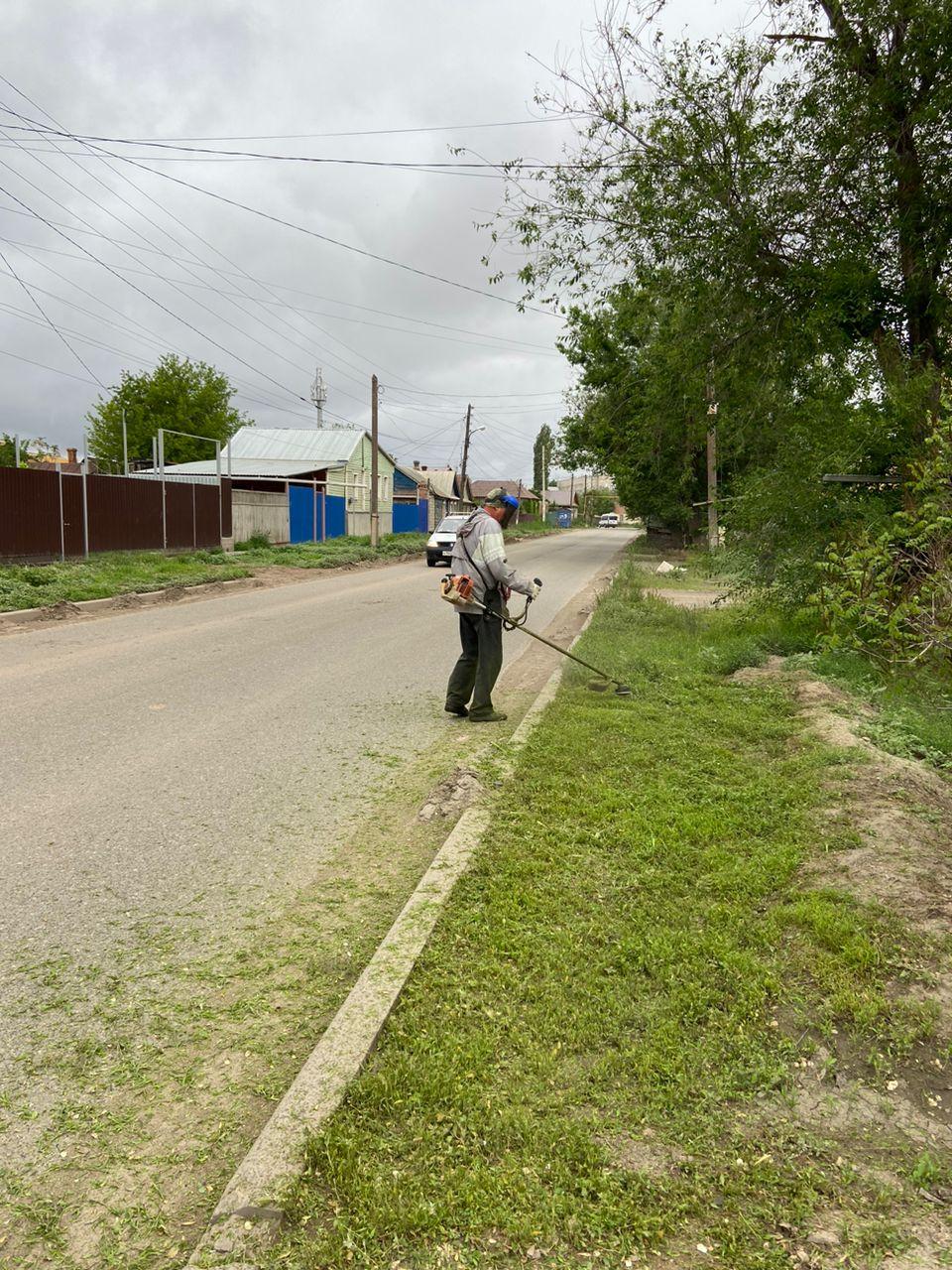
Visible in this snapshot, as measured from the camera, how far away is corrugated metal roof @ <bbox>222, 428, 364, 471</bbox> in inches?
1785

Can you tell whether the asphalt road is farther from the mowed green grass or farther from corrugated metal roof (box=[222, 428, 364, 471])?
corrugated metal roof (box=[222, 428, 364, 471])

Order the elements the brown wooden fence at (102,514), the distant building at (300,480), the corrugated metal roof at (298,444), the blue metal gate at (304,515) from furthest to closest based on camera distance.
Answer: the corrugated metal roof at (298,444)
the blue metal gate at (304,515)
the distant building at (300,480)
the brown wooden fence at (102,514)

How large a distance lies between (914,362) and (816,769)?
6374 millimetres

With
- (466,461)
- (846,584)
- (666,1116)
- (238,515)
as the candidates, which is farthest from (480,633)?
(466,461)

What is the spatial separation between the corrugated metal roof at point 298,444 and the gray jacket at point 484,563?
1529 inches

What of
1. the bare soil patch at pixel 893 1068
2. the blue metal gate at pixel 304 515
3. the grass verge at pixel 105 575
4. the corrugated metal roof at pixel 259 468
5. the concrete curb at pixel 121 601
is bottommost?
the bare soil patch at pixel 893 1068

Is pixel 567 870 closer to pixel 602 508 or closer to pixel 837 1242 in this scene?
pixel 837 1242

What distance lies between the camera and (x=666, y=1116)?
7.59 feet

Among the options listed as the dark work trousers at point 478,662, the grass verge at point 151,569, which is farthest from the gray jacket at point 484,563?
the grass verge at point 151,569

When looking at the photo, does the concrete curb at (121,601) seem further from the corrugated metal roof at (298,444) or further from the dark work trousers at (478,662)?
the corrugated metal roof at (298,444)

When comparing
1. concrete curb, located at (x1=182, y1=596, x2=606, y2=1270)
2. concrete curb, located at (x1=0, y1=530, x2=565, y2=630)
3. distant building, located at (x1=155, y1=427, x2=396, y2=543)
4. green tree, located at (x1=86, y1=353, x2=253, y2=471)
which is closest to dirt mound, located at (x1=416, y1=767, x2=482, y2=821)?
concrete curb, located at (x1=182, y1=596, x2=606, y2=1270)

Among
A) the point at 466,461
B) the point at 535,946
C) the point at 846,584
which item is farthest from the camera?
the point at 466,461

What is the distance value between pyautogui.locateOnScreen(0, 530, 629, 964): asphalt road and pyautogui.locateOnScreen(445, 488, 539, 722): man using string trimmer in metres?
0.39

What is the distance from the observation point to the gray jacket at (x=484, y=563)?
6.75 meters
